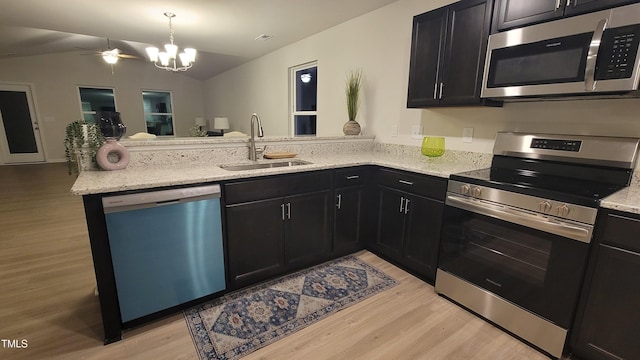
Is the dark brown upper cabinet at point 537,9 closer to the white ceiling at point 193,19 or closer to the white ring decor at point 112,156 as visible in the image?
the white ceiling at point 193,19

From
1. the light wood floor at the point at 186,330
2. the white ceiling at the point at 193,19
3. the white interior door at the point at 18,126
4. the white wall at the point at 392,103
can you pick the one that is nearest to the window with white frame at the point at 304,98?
the white wall at the point at 392,103

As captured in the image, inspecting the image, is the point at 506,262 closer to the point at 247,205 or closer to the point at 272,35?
the point at 247,205

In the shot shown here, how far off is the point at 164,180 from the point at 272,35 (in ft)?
10.7

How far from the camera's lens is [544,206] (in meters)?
1.49

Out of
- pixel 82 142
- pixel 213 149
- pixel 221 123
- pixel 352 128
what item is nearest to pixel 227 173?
pixel 213 149

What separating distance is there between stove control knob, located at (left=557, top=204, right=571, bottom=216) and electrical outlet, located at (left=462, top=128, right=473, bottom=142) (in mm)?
1063

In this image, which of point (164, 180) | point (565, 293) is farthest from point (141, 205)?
point (565, 293)

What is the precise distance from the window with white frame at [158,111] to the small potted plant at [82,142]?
7806mm

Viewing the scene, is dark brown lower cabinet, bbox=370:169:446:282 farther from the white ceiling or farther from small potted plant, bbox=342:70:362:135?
the white ceiling

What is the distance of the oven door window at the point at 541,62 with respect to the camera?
1.55 meters

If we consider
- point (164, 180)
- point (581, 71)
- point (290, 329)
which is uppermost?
point (581, 71)

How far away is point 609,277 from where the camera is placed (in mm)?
1361

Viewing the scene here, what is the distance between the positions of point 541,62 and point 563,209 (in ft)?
2.92

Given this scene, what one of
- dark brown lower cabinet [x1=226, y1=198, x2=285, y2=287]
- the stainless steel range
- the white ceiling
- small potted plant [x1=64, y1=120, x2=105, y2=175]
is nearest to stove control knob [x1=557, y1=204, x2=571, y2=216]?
the stainless steel range
